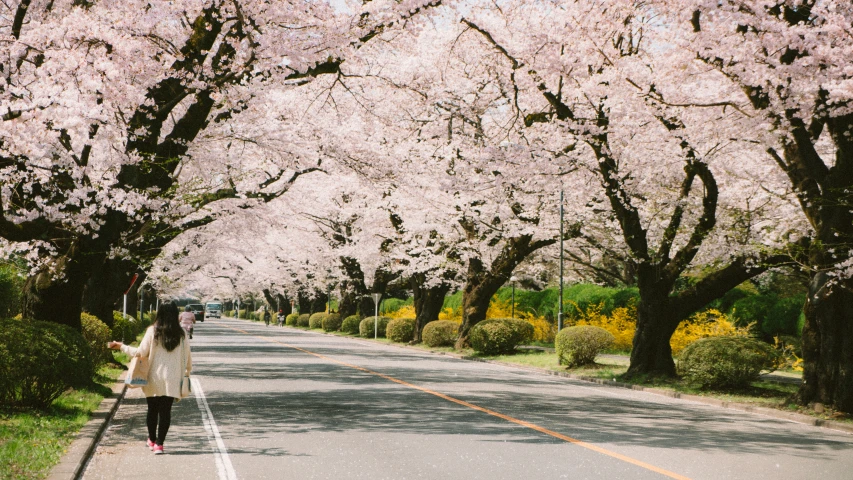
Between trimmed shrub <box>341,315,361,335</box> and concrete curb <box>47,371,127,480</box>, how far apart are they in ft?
133

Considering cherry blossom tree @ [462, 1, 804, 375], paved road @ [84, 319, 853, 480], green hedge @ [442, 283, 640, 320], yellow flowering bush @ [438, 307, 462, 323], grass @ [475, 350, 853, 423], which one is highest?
cherry blossom tree @ [462, 1, 804, 375]

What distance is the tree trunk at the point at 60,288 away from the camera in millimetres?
15102

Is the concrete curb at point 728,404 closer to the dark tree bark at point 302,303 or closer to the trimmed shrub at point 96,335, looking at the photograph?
the trimmed shrub at point 96,335

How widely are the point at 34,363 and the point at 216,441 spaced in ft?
9.64

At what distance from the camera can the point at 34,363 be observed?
10977mm

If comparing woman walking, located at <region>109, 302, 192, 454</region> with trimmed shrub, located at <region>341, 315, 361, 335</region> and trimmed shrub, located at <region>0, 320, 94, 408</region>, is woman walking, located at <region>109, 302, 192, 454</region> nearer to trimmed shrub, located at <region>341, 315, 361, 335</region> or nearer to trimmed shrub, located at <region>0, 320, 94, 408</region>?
trimmed shrub, located at <region>0, 320, 94, 408</region>

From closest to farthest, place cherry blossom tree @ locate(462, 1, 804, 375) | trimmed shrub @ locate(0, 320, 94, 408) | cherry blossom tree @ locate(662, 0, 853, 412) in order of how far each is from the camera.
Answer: trimmed shrub @ locate(0, 320, 94, 408) < cherry blossom tree @ locate(662, 0, 853, 412) < cherry blossom tree @ locate(462, 1, 804, 375)

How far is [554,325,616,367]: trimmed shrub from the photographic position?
24109mm

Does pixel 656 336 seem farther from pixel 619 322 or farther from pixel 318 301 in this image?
pixel 318 301

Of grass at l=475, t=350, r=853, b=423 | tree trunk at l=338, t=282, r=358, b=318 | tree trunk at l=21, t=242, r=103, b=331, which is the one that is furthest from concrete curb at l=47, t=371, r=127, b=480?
tree trunk at l=338, t=282, r=358, b=318

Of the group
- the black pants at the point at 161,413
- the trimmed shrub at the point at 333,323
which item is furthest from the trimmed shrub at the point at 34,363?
the trimmed shrub at the point at 333,323

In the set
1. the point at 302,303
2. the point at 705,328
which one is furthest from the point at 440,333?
the point at 302,303

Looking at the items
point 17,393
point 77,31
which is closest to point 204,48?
point 77,31

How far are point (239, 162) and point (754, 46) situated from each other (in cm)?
1578
